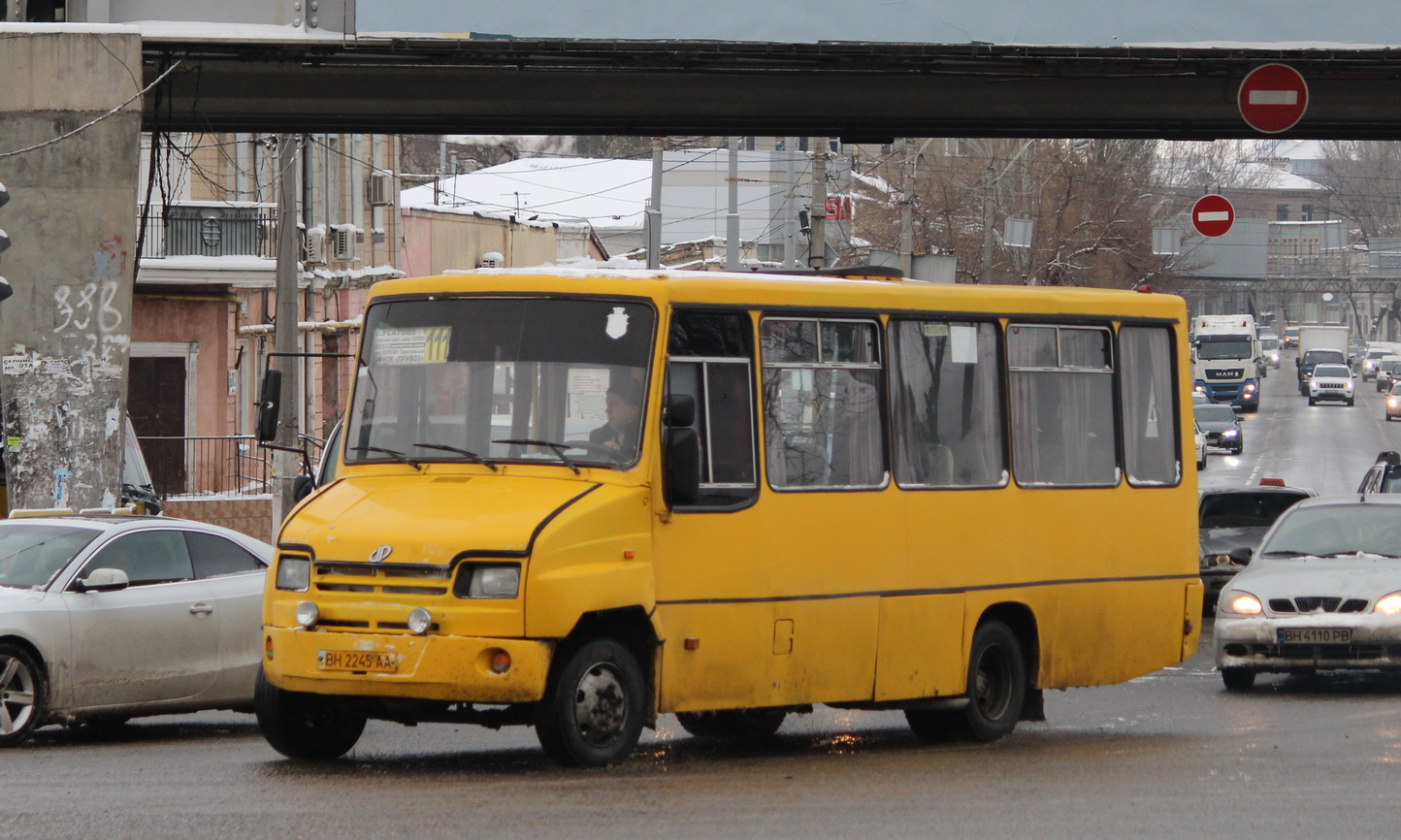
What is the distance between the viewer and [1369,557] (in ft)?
50.8

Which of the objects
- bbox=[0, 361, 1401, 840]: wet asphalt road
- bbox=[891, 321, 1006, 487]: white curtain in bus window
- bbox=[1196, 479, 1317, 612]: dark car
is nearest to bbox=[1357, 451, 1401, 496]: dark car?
bbox=[1196, 479, 1317, 612]: dark car

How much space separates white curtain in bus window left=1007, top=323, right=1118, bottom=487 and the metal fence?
17764mm

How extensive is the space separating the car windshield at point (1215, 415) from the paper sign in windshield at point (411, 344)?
49171mm

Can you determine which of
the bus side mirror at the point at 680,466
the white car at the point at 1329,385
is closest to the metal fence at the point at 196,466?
the bus side mirror at the point at 680,466

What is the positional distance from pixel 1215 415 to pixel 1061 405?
4689 cm

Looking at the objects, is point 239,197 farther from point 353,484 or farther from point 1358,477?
point 1358,477

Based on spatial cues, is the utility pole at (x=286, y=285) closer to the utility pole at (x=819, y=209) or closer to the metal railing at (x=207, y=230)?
the metal railing at (x=207, y=230)

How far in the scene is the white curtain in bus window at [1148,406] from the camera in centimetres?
1297

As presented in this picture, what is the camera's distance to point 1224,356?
7425 cm

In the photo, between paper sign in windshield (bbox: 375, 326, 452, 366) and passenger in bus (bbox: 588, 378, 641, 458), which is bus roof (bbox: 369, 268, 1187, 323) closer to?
paper sign in windshield (bbox: 375, 326, 452, 366)

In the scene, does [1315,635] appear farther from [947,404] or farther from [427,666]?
[427,666]

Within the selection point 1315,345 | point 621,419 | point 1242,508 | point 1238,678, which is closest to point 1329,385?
point 1315,345

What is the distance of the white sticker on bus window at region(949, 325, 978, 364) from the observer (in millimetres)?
11852

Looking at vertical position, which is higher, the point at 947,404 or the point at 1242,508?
the point at 947,404
